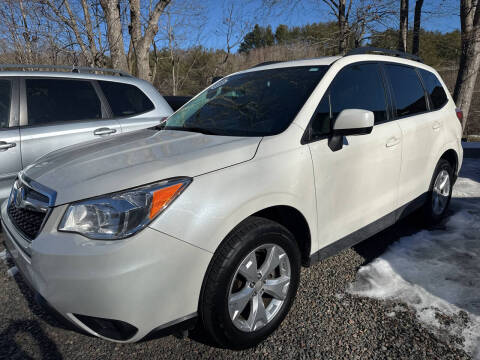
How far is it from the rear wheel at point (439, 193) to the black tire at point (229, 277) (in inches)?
88.3

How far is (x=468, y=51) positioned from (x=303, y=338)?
8888mm

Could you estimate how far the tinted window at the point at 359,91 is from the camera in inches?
95.7

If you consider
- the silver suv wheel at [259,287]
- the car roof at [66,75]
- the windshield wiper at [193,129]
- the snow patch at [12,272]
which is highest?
the car roof at [66,75]

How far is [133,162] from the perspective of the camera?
1798 millimetres

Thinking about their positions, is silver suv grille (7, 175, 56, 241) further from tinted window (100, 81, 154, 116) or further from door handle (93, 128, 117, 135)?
tinted window (100, 81, 154, 116)

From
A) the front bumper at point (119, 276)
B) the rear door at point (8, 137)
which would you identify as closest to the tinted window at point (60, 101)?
the rear door at point (8, 137)

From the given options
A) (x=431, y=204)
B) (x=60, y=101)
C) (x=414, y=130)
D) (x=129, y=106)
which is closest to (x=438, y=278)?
(x=431, y=204)

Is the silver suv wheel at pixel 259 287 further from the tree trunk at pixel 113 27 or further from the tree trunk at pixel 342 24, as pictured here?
the tree trunk at pixel 342 24

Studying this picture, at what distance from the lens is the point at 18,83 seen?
3494mm

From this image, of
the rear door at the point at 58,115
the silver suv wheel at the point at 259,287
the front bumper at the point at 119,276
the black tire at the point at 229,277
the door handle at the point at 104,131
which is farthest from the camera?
the door handle at the point at 104,131

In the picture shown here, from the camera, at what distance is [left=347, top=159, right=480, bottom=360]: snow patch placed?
6.95ft

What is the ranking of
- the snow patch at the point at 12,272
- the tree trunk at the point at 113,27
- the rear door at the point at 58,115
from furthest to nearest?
1. the tree trunk at the point at 113,27
2. the rear door at the point at 58,115
3. the snow patch at the point at 12,272

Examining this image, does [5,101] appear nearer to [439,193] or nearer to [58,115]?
[58,115]

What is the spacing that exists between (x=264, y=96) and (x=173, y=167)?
117cm
